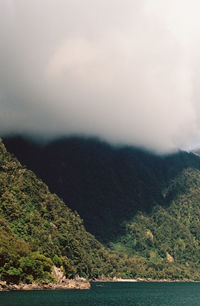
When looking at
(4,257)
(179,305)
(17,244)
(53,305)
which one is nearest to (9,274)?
(4,257)

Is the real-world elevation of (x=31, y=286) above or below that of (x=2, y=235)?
below

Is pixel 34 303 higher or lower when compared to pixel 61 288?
higher

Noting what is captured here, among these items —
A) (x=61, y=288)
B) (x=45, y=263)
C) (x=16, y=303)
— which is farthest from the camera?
(x=61, y=288)

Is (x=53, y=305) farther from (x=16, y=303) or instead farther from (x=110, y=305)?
(x=110, y=305)

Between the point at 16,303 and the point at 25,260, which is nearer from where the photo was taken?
the point at 16,303

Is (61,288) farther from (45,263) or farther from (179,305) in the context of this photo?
(179,305)

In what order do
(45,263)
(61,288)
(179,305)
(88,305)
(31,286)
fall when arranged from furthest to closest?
1. (61,288)
2. (45,263)
3. (31,286)
4. (179,305)
5. (88,305)

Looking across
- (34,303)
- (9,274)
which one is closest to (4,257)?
(9,274)

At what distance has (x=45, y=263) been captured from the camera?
179 meters

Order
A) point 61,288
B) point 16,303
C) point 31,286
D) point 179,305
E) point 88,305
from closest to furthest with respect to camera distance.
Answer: point 16,303, point 88,305, point 179,305, point 31,286, point 61,288

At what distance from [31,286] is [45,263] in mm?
14932

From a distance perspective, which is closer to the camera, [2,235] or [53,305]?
[53,305]

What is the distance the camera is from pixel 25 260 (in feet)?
545

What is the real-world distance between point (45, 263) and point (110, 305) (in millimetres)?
48013
